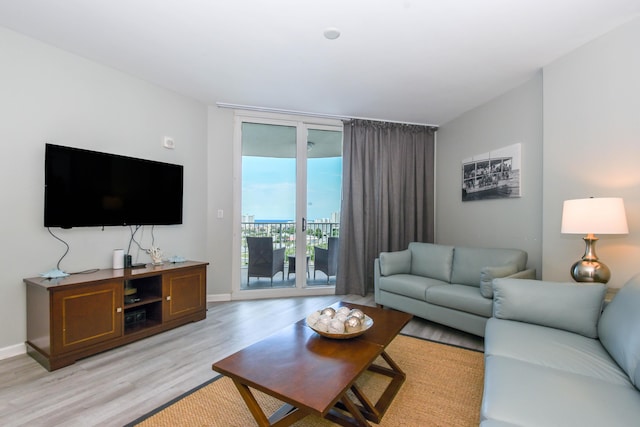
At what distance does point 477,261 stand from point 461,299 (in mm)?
650

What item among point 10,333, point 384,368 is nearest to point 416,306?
point 384,368

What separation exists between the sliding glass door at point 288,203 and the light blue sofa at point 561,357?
264cm

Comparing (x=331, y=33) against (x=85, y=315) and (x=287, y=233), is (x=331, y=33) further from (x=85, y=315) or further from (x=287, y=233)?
(x=85, y=315)

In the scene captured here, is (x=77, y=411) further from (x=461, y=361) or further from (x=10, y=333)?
(x=461, y=361)

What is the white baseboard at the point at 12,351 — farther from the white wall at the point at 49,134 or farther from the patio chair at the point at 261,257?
the patio chair at the point at 261,257

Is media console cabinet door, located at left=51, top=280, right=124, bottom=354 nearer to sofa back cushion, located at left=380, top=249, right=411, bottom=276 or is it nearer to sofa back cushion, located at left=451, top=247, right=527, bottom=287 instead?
sofa back cushion, located at left=380, top=249, right=411, bottom=276

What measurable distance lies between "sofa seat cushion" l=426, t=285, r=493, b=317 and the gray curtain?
1404mm

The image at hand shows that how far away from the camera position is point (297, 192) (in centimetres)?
434

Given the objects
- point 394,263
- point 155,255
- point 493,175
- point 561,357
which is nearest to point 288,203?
point 394,263

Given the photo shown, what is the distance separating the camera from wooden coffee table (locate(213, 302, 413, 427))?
1.29 m

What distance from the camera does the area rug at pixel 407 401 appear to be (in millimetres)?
1675

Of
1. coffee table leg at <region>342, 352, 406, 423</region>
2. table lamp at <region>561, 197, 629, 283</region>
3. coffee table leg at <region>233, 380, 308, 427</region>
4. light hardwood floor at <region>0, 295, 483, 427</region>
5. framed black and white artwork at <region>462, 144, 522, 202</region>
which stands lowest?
light hardwood floor at <region>0, 295, 483, 427</region>

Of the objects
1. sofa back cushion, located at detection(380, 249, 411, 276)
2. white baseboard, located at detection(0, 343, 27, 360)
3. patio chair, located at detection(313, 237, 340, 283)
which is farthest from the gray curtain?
white baseboard, located at detection(0, 343, 27, 360)

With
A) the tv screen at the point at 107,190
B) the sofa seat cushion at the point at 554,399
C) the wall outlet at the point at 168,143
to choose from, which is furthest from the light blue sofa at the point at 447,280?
the wall outlet at the point at 168,143
